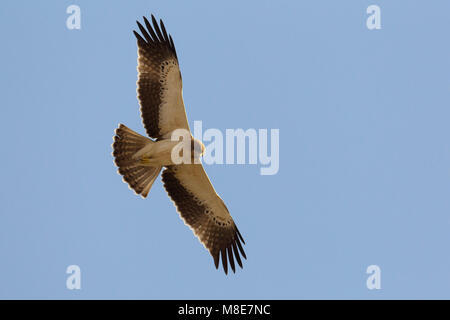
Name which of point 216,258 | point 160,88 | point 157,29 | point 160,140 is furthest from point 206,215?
point 157,29

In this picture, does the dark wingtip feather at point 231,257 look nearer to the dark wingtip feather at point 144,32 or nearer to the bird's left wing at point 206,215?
the bird's left wing at point 206,215

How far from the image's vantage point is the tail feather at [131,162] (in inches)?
339

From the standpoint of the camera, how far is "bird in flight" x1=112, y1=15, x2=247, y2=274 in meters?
8.62

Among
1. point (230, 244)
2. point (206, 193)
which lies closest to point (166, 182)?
point (206, 193)

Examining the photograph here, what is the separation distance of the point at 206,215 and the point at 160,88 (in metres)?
2.12

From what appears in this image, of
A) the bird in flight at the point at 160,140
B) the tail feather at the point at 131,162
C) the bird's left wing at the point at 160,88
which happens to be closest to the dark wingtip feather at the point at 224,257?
the bird in flight at the point at 160,140

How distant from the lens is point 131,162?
28.4ft

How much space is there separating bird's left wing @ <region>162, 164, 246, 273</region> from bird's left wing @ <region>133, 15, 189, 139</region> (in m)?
0.74

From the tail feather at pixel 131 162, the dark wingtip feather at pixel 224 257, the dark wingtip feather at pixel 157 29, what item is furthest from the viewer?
the dark wingtip feather at pixel 224 257

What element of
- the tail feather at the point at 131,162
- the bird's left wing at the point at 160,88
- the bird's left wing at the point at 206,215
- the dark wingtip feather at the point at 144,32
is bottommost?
the bird's left wing at the point at 206,215

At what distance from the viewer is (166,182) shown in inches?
362

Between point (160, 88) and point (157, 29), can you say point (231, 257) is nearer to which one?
point (160, 88)
